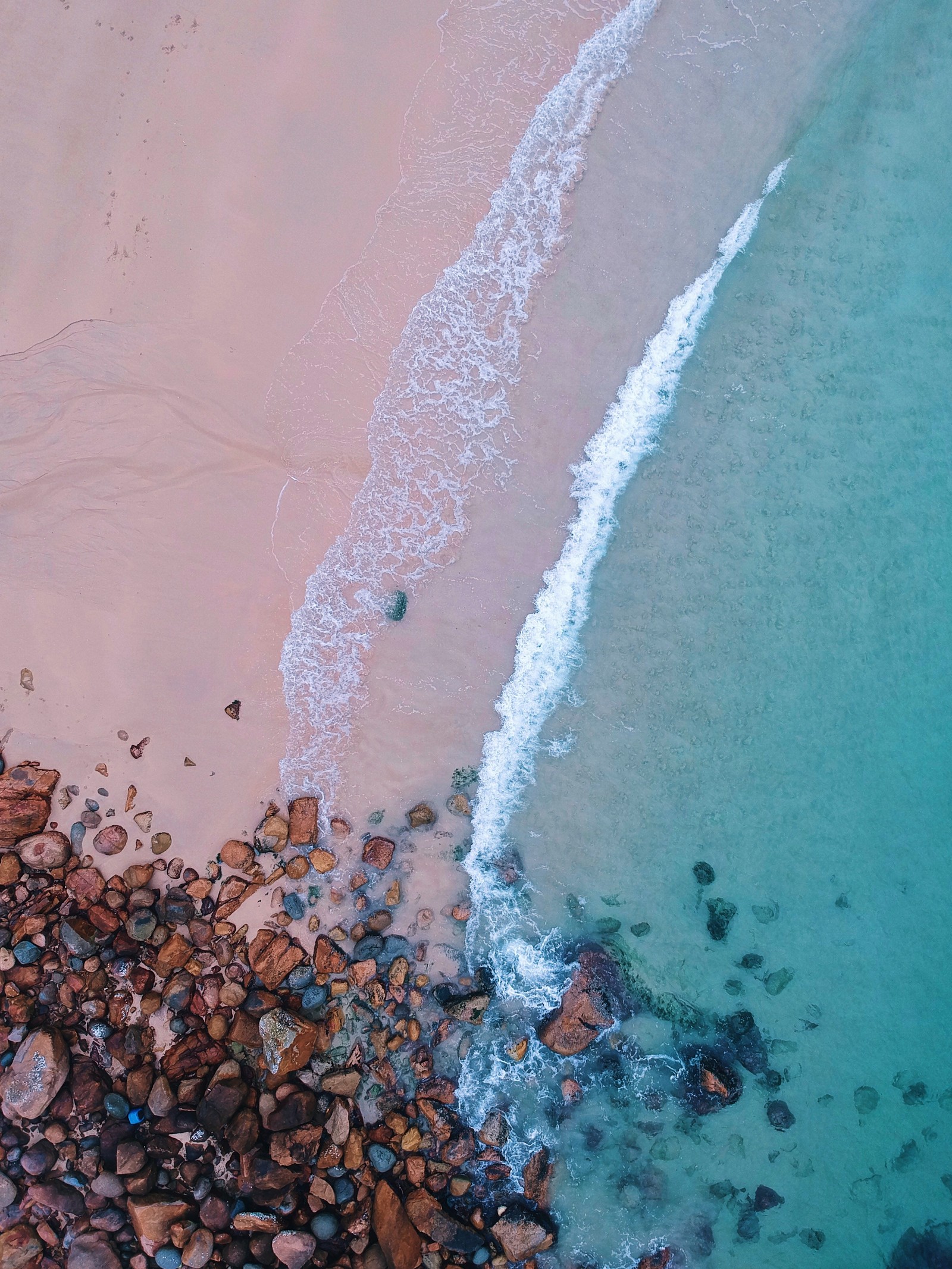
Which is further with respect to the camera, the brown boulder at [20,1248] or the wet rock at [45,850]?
the wet rock at [45,850]

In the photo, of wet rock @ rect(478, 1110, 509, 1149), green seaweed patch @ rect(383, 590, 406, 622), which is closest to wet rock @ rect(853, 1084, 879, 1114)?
wet rock @ rect(478, 1110, 509, 1149)

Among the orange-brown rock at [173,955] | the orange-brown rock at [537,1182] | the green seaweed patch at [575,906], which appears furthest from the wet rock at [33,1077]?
the green seaweed patch at [575,906]

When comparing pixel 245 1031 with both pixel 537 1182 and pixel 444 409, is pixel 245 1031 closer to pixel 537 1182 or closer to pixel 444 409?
pixel 537 1182

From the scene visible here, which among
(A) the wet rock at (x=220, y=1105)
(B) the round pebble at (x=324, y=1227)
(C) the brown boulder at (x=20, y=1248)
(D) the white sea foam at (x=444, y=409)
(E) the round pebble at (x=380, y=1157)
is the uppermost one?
(D) the white sea foam at (x=444, y=409)

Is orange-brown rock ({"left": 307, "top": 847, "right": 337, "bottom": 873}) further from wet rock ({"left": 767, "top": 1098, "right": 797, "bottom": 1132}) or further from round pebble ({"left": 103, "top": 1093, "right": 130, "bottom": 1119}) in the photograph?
wet rock ({"left": 767, "top": 1098, "right": 797, "bottom": 1132})

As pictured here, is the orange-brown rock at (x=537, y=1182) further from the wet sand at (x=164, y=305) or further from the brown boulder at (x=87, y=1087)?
the wet sand at (x=164, y=305)

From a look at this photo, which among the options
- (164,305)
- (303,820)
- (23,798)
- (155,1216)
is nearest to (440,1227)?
(155,1216)
